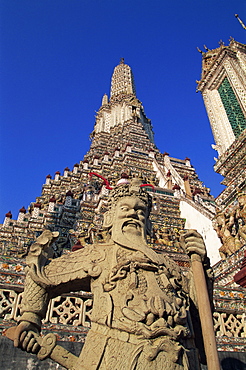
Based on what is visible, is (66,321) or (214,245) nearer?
(66,321)

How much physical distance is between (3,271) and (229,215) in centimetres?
691

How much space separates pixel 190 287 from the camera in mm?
3002

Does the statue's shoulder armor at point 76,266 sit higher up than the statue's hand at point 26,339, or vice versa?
the statue's shoulder armor at point 76,266

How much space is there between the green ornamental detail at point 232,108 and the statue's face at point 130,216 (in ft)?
32.9

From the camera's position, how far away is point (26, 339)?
237cm

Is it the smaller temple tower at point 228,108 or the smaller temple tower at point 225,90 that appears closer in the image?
the smaller temple tower at point 228,108

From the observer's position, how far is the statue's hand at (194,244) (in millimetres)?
3012

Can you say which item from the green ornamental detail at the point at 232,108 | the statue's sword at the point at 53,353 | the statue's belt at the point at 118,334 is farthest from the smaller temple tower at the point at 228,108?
the statue's sword at the point at 53,353

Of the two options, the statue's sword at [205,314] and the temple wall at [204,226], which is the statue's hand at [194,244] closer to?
the statue's sword at [205,314]

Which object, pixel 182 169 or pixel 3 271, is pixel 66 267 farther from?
pixel 182 169

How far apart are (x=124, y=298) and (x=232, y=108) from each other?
1223cm

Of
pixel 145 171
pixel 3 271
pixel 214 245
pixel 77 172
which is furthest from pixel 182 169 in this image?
pixel 3 271

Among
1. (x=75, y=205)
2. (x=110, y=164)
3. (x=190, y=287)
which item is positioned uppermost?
(x=110, y=164)

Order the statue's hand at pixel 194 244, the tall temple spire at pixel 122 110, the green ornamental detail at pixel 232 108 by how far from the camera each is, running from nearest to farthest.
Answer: the statue's hand at pixel 194 244, the green ornamental detail at pixel 232 108, the tall temple spire at pixel 122 110
